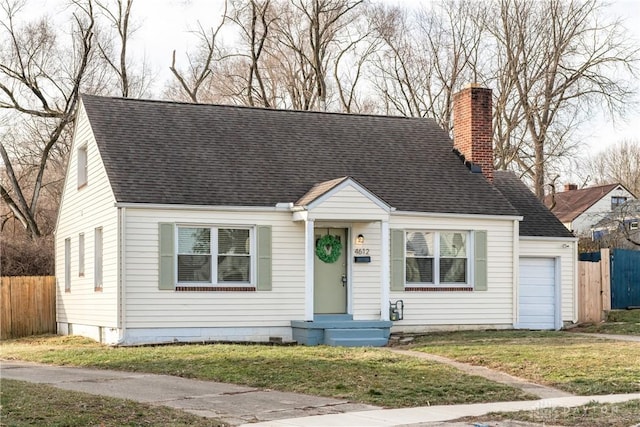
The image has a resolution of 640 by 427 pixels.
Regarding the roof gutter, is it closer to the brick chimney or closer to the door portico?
the door portico

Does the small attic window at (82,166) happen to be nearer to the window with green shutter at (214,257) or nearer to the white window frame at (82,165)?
the white window frame at (82,165)

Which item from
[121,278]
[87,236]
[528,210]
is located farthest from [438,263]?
[87,236]

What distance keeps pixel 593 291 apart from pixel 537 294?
7.79 feet

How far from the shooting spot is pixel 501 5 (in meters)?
38.2

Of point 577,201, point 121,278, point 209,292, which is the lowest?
point 209,292

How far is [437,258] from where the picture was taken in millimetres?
22578

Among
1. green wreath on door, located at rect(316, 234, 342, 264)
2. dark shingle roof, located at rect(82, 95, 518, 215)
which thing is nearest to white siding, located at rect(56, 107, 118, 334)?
dark shingle roof, located at rect(82, 95, 518, 215)

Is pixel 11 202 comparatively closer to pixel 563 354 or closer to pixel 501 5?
pixel 501 5

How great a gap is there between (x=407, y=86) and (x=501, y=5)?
6.36m

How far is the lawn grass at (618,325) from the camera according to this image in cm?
2317

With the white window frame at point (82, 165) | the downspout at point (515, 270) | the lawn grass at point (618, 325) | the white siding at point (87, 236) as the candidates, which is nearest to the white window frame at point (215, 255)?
the white siding at point (87, 236)

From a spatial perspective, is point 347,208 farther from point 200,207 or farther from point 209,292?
point 209,292

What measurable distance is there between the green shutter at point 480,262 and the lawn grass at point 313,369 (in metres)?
5.34

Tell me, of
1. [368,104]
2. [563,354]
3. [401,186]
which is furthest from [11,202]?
[563,354]
